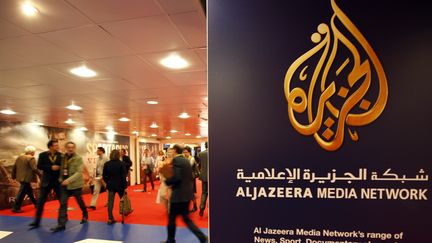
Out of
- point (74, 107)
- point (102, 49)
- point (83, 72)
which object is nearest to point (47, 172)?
point (74, 107)

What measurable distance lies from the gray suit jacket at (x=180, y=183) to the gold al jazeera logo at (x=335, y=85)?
96.7 inches

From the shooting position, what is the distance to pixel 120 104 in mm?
5266

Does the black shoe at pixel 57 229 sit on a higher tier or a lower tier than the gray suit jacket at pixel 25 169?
lower

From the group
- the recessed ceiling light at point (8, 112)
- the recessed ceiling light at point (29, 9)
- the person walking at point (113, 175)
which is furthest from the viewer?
the recessed ceiling light at point (8, 112)

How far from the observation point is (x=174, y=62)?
2.87 m

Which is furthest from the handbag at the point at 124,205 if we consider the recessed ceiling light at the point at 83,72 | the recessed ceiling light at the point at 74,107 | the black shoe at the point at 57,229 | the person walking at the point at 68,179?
the recessed ceiling light at the point at 83,72

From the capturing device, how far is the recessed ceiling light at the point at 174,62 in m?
2.74

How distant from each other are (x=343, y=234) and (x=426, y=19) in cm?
97

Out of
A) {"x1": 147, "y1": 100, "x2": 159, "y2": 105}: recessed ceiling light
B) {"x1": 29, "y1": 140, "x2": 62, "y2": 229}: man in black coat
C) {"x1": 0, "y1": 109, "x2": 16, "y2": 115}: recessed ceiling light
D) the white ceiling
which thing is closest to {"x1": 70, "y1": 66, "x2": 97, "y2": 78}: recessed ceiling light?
the white ceiling

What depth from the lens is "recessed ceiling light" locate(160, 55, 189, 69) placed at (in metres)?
2.74

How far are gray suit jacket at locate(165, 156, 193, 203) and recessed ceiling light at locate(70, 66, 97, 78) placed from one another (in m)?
1.51


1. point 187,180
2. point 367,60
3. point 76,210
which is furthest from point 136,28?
point 76,210

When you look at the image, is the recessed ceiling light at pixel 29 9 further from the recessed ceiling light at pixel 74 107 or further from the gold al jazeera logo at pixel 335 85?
the recessed ceiling light at pixel 74 107

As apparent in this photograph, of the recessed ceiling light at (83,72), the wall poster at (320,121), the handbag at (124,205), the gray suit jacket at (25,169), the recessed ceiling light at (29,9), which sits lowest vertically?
the handbag at (124,205)
